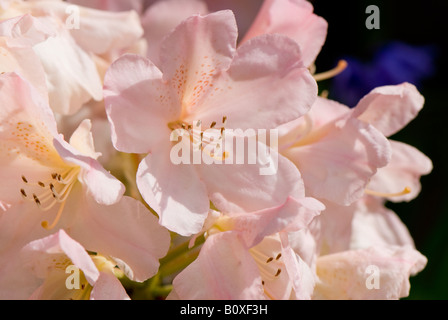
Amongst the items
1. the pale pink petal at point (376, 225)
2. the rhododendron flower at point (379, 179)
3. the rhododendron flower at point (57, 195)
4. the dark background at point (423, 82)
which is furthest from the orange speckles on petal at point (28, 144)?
the dark background at point (423, 82)

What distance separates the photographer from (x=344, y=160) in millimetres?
606

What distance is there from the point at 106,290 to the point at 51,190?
0.10 metres

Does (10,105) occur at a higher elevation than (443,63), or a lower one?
higher

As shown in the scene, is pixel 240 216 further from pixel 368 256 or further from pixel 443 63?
pixel 443 63

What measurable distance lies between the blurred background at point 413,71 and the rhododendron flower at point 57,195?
1.78 feet

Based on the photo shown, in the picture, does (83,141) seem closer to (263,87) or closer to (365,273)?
(263,87)

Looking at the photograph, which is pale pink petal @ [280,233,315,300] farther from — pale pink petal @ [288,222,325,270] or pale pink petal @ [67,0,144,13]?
pale pink petal @ [67,0,144,13]

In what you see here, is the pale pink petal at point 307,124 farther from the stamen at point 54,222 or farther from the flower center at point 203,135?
the stamen at point 54,222

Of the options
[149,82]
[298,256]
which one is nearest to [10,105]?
[149,82]

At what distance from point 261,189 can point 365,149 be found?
0.33 feet

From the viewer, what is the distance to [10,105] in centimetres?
52

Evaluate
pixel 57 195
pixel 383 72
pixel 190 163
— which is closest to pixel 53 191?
pixel 57 195

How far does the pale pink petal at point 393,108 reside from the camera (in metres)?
0.64

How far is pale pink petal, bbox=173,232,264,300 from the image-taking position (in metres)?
0.52
